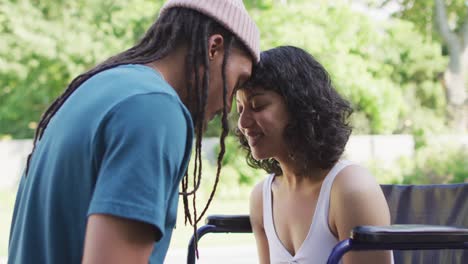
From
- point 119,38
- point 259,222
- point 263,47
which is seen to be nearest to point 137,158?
point 259,222

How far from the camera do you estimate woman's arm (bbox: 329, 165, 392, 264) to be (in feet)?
5.15

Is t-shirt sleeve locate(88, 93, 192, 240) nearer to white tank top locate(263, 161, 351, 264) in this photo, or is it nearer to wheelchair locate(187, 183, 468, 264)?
white tank top locate(263, 161, 351, 264)

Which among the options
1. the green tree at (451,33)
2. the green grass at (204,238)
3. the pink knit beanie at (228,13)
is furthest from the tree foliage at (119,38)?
the pink knit beanie at (228,13)

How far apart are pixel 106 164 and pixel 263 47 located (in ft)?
27.7

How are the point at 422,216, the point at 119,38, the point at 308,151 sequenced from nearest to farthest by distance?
the point at 308,151 < the point at 422,216 < the point at 119,38

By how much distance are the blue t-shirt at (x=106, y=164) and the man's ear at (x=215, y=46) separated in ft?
0.29

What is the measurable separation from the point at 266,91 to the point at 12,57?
28.2ft

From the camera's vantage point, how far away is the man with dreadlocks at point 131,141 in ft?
2.52

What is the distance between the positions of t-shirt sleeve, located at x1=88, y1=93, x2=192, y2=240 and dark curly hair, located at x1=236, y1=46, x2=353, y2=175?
0.84 m

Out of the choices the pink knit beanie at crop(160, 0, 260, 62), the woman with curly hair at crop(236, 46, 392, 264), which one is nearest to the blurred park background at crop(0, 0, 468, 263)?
the woman with curly hair at crop(236, 46, 392, 264)

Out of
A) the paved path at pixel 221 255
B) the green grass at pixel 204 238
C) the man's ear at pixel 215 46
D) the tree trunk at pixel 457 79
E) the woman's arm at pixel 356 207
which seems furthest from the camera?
the tree trunk at pixel 457 79

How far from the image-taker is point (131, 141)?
766mm

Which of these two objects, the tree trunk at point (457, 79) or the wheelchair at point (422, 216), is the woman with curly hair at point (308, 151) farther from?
the tree trunk at point (457, 79)

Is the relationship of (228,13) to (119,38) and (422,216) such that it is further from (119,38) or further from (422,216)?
(119,38)
